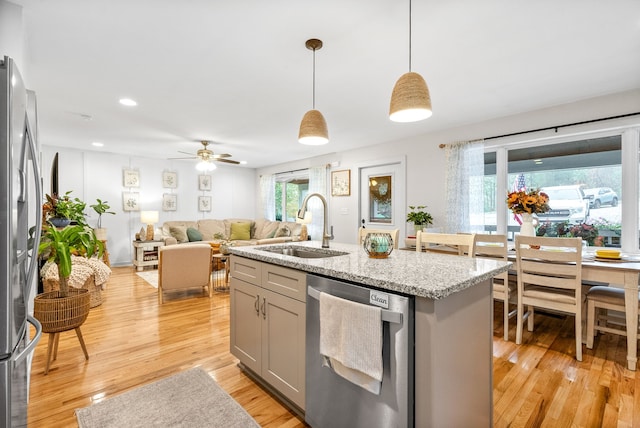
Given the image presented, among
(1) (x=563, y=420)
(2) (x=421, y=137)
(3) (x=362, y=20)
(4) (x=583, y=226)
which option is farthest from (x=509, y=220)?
(3) (x=362, y=20)

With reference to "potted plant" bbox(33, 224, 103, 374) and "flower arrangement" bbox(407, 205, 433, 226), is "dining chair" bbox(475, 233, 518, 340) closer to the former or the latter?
"flower arrangement" bbox(407, 205, 433, 226)

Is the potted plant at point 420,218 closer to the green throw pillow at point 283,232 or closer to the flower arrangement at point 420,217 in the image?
the flower arrangement at point 420,217

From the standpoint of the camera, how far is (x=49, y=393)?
79.4 inches

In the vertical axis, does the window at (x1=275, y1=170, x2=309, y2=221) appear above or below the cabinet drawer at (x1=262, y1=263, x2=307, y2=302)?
above

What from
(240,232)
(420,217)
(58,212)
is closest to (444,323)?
(420,217)

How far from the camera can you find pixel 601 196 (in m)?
3.41

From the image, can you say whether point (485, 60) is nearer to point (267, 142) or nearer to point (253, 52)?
point (253, 52)

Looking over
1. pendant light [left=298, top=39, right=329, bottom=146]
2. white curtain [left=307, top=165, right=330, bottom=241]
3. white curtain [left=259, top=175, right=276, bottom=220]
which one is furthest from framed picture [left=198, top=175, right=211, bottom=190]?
pendant light [left=298, top=39, right=329, bottom=146]

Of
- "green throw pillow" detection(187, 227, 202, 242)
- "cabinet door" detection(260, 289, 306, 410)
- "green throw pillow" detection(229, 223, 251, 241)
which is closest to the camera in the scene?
"cabinet door" detection(260, 289, 306, 410)

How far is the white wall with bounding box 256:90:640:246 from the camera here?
3291 mm

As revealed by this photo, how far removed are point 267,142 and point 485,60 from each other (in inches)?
146

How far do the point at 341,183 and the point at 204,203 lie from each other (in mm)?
3754

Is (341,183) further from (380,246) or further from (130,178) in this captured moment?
(130,178)

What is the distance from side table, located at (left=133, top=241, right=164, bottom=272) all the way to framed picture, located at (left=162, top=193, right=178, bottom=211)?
4.32 ft
